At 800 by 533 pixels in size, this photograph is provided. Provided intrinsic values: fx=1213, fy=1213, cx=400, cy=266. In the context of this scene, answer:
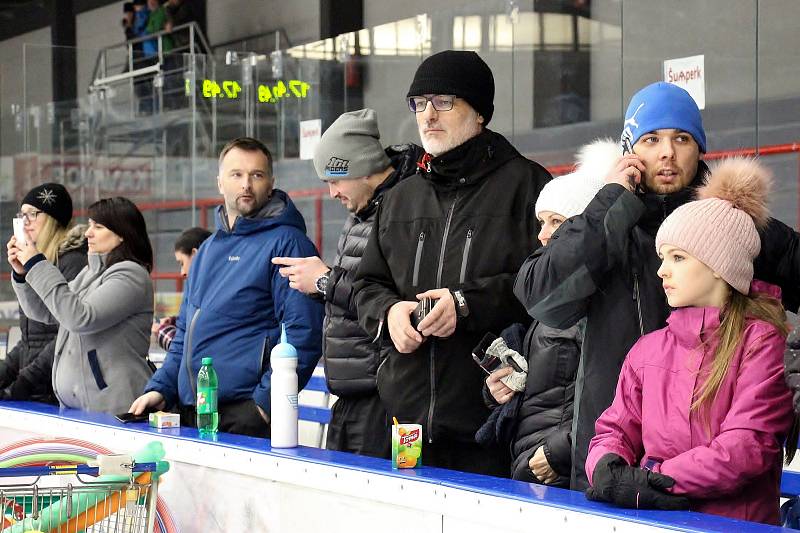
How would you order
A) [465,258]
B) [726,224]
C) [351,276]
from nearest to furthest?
[726,224] → [465,258] → [351,276]

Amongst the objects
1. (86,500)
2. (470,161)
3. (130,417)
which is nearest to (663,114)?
(470,161)

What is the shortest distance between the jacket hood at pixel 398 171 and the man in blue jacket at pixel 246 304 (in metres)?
0.25

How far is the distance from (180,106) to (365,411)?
5.40 meters

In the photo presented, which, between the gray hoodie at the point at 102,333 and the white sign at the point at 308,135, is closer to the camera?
the gray hoodie at the point at 102,333

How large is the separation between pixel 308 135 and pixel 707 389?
18.1ft

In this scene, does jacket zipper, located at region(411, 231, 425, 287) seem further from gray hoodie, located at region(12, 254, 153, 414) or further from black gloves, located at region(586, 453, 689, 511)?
gray hoodie, located at region(12, 254, 153, 414)

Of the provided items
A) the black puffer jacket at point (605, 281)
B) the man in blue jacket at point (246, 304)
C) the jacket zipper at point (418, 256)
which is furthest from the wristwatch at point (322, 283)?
the black puffer jacket at point (605, 281)

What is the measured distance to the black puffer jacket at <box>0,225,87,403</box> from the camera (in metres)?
4.26

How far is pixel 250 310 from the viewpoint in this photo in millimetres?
3428

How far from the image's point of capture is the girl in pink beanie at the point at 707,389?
79.0 inches

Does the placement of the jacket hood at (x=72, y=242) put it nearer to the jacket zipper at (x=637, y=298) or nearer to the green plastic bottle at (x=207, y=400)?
the green plastic bottle at (x=207, y=400)

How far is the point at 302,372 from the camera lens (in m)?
3.38

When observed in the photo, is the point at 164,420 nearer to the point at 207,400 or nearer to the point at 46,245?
the point at 207,400

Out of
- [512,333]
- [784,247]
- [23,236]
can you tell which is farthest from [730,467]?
[23,236]
